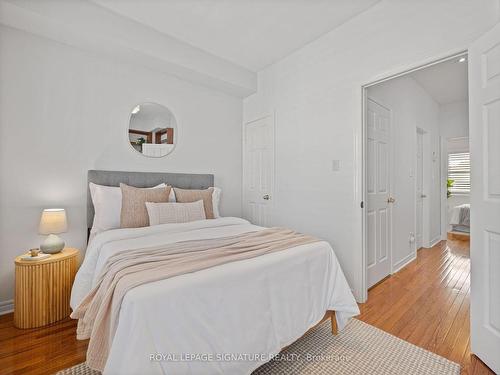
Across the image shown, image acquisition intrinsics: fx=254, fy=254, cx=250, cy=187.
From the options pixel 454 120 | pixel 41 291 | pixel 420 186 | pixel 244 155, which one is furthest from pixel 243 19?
pixel 454 120

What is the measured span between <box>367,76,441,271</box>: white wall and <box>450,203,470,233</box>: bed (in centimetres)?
126

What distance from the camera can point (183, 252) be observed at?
5.44 ft

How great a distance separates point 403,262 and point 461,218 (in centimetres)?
300

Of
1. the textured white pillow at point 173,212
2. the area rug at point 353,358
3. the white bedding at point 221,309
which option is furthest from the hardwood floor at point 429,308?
the textured white pillow at point 173,212

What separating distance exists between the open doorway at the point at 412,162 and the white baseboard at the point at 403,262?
0.5 inches

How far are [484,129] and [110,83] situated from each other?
3.41m

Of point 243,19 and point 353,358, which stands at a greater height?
point 243,19

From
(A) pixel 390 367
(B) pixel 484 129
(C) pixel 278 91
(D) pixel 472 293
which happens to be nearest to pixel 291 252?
(A) pixel 390 367

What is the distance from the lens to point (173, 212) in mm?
2580

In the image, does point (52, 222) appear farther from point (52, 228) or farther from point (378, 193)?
point (378, 193)

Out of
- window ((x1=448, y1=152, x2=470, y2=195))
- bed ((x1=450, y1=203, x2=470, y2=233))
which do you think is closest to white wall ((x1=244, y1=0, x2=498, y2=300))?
bed ((x1=450, y1=203, x2=470, y2=233))

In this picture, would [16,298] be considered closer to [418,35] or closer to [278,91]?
[278,91]

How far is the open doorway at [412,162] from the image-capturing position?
9.49ft

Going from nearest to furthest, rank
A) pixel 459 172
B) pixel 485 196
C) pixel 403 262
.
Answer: pixel 485 196 → pixel 403 262 → pixel 459 172
